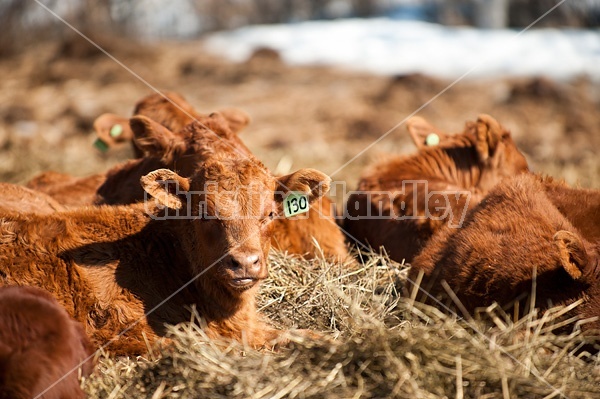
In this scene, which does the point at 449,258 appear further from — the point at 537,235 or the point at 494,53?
the point at 494,53

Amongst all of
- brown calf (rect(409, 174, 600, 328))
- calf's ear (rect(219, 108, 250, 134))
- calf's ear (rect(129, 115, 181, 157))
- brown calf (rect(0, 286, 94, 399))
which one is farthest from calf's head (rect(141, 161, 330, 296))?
calf's ear (rect(219, 108, 250, 134))

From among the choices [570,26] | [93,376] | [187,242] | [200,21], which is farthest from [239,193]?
[200,21]

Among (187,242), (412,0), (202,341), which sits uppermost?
(412,0)

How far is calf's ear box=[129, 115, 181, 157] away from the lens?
6203 millimetres

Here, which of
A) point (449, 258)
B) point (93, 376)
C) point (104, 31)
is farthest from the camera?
point (104, 31)

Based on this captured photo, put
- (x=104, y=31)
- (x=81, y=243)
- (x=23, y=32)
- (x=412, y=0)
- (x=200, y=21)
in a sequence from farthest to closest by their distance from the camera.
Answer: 1. (x=412, y=0)
2. (x=200, y=21)
3. (x=104, y=31)
4. (x=23, y=32)
5. (x=81, y=243)

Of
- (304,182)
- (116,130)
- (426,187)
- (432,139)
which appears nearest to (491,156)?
(432,139)

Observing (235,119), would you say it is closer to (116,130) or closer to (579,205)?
(116,130)

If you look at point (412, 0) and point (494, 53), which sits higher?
point (412, 0)

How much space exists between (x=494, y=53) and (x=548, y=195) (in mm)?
12684

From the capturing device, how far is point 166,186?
4.77m

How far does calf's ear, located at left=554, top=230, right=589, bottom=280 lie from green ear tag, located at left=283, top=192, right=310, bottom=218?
5.13ft

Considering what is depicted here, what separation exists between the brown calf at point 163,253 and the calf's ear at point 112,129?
104 inches

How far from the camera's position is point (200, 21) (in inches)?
939
